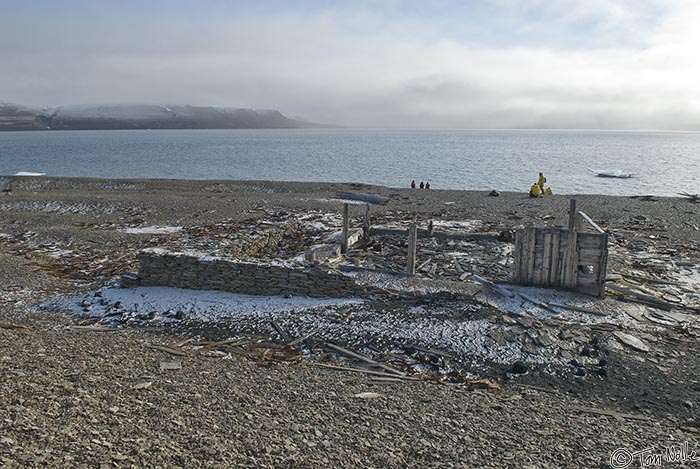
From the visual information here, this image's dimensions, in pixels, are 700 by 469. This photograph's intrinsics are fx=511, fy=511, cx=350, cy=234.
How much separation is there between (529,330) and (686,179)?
63710mm

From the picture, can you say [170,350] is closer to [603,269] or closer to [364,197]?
[603,269]

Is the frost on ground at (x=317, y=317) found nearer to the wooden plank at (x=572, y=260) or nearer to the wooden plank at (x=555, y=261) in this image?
the wooden plank at (x=555, y=261)

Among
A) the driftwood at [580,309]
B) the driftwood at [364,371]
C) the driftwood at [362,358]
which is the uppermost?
the driftwood at [580,309]

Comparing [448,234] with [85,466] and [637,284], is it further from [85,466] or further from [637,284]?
[85,466]

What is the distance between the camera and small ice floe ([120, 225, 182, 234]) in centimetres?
2056

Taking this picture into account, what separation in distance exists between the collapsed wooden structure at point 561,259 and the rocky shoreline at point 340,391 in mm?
→ 739

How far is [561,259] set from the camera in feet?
39.2

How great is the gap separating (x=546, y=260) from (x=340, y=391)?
6.77m

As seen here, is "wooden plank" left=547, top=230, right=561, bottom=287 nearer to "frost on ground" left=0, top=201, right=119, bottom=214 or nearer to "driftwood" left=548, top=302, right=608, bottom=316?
"driftwood" left=548, top=302, right=608, bottom=316

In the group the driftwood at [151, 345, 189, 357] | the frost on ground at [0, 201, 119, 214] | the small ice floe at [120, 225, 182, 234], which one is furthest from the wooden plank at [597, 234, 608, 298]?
the frost on ground at [0, 201, 119, 214]

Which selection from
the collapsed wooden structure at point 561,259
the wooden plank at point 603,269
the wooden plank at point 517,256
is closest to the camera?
the wooden plank at point 603,269

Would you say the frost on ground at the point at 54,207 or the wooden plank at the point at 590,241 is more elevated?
the wooden plank at the point at 590,241

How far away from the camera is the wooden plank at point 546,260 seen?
11977 mm

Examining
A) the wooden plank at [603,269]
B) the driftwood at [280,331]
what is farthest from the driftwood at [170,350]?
the wooden plank at [603,269]
